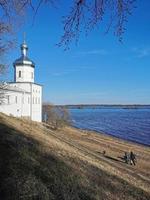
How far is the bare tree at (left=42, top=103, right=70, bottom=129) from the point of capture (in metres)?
72.3

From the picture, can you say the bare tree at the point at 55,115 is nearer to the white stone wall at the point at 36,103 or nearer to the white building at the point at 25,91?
the white stone wall at the point at 36,103

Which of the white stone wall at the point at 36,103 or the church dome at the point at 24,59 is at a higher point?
the church dome at the point at 24,59

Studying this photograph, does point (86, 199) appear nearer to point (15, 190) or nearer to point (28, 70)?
point (15, 190)

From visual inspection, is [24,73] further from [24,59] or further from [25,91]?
[25,91]

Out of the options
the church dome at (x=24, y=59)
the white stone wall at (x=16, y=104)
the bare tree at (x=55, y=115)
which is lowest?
the bare tree at (x=55, y=115)

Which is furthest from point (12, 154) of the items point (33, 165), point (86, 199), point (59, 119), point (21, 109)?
point (59, 119)

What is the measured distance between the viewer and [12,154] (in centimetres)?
1120

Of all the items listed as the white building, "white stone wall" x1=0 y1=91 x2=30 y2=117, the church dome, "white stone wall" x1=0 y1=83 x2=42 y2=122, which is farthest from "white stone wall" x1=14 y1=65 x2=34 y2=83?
"white stone wall" x1=0 y1=91 x2=30 y2=117

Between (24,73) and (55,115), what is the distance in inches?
766

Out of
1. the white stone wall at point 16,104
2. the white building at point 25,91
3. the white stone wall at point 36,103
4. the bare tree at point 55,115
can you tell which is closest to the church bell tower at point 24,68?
the white building at point 25,91

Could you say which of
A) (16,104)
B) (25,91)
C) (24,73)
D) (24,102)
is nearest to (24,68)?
(24,73)

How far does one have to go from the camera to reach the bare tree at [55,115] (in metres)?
72.3

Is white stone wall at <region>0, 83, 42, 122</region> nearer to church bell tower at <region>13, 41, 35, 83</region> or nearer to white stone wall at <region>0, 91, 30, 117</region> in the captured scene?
white stone wall at <region>0, 91, 30, 117</region>

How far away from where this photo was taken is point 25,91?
58.3m
